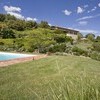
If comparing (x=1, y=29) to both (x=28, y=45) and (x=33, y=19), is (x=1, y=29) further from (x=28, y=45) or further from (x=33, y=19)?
(x=33, y=19)

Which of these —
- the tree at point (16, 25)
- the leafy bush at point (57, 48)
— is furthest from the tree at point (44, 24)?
the leafy bush at point (57, 48)

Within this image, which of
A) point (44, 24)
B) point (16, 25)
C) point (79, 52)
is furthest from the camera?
point (44, 24)

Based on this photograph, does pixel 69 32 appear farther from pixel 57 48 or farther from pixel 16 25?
pixel 57 48

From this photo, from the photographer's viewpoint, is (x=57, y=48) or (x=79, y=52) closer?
(x=79, y=52)

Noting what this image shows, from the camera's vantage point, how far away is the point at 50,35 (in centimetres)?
3422

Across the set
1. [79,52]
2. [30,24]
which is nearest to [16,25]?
[30,24]

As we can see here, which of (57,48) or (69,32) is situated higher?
(69,32)

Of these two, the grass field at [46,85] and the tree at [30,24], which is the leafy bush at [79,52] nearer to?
the grass field at [46,85]

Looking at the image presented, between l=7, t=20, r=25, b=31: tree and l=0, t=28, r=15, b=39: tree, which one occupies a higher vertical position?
l=7, t=20, r=25, b=31: tree

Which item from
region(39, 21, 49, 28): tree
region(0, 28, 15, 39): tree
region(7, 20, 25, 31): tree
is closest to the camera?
region(0, 28, 15, 39): tree

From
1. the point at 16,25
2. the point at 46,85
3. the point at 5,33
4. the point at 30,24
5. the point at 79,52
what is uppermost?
the point at 30,24

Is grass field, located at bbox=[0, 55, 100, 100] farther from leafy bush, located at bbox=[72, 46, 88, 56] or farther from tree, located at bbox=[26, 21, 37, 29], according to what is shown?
tree, located at bbox=[26, 21, 37, 29]

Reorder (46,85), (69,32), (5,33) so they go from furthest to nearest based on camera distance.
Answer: (69,32) → (5,33) → (46,85)

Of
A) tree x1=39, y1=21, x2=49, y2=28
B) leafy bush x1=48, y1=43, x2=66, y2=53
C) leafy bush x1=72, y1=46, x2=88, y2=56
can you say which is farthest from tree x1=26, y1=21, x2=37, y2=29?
leafy bush x1=72, y1=46, x2=88, y2=56
